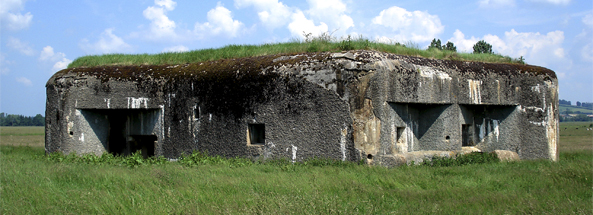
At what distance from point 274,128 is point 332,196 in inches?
118

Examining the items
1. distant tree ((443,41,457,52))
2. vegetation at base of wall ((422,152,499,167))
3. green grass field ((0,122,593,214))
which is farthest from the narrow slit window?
distant tree ((443,41,457,52))

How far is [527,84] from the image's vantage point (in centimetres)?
938

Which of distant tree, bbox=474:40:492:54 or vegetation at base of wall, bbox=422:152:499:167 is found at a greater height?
distant tree, bbox=474:40:492:54

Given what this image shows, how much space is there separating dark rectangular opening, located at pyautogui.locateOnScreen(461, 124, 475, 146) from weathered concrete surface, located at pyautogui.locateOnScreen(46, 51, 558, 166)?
0.8 inches

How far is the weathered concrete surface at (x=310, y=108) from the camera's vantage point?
757cm

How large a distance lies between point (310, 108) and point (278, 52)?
1.79m

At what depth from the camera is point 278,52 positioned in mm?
9047

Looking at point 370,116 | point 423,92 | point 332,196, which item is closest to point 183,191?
point 332,196

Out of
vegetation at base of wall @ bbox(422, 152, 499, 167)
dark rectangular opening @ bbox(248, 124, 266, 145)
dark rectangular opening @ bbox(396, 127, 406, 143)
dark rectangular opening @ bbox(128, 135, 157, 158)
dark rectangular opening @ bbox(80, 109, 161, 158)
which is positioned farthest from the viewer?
dark rectangular opening @ bbox(128, 135, 157, 158)

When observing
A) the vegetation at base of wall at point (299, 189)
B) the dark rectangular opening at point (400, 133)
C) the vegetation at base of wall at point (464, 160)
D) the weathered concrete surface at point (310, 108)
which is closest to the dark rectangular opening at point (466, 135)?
the weathered concrete surface at point (310, 108)

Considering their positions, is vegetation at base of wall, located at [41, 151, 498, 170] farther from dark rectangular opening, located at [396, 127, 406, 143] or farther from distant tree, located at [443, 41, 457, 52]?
distant tree, located at [443, 41, 457, 52]

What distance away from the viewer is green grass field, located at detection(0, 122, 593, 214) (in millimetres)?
4793

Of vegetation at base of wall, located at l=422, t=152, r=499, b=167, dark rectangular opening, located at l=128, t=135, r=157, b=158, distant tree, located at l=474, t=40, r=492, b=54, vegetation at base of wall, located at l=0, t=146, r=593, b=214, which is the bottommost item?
vegetation at base of wall, located at l=0, t=146, r=593, b=214

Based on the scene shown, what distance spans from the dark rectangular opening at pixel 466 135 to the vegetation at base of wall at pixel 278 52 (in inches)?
55.5
